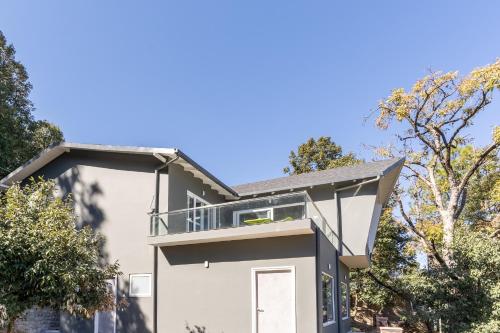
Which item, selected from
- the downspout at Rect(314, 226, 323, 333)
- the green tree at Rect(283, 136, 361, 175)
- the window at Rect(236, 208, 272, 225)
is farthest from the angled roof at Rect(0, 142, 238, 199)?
the green tree at Rect(283, 136, 361, 175)

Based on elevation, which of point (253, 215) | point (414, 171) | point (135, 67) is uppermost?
point (135, 67)

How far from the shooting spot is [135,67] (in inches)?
768

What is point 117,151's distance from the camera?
503 inches

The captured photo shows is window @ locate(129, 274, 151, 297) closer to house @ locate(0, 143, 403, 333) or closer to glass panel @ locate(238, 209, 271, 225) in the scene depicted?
house @ locate(0, 143, 403, 333)

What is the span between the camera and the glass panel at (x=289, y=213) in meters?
9.91

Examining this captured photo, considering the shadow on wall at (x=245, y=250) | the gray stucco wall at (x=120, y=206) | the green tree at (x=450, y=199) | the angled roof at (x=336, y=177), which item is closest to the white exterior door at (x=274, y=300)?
the shadow on wall at (x=245, y=250)

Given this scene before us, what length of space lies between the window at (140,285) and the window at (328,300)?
5.44m

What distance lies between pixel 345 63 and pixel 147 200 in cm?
1254

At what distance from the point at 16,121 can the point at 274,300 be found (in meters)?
18.4

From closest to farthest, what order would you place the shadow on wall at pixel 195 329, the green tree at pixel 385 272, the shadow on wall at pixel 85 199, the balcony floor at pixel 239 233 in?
the balcony floor at pixel 239 233 → the shadow on wall at pixel 195 329 → the shadow on wall at pixel 85 199 → the green tree at pixel 385 272

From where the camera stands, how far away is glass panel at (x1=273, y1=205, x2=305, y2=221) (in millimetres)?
9914

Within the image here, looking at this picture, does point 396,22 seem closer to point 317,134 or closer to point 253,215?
point 253,215

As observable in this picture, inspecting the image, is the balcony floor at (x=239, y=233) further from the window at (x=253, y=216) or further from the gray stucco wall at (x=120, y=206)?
the gray stucco wall at (x=120, y=206)

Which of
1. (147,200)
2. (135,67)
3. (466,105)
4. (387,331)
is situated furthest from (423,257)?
(135,67)
